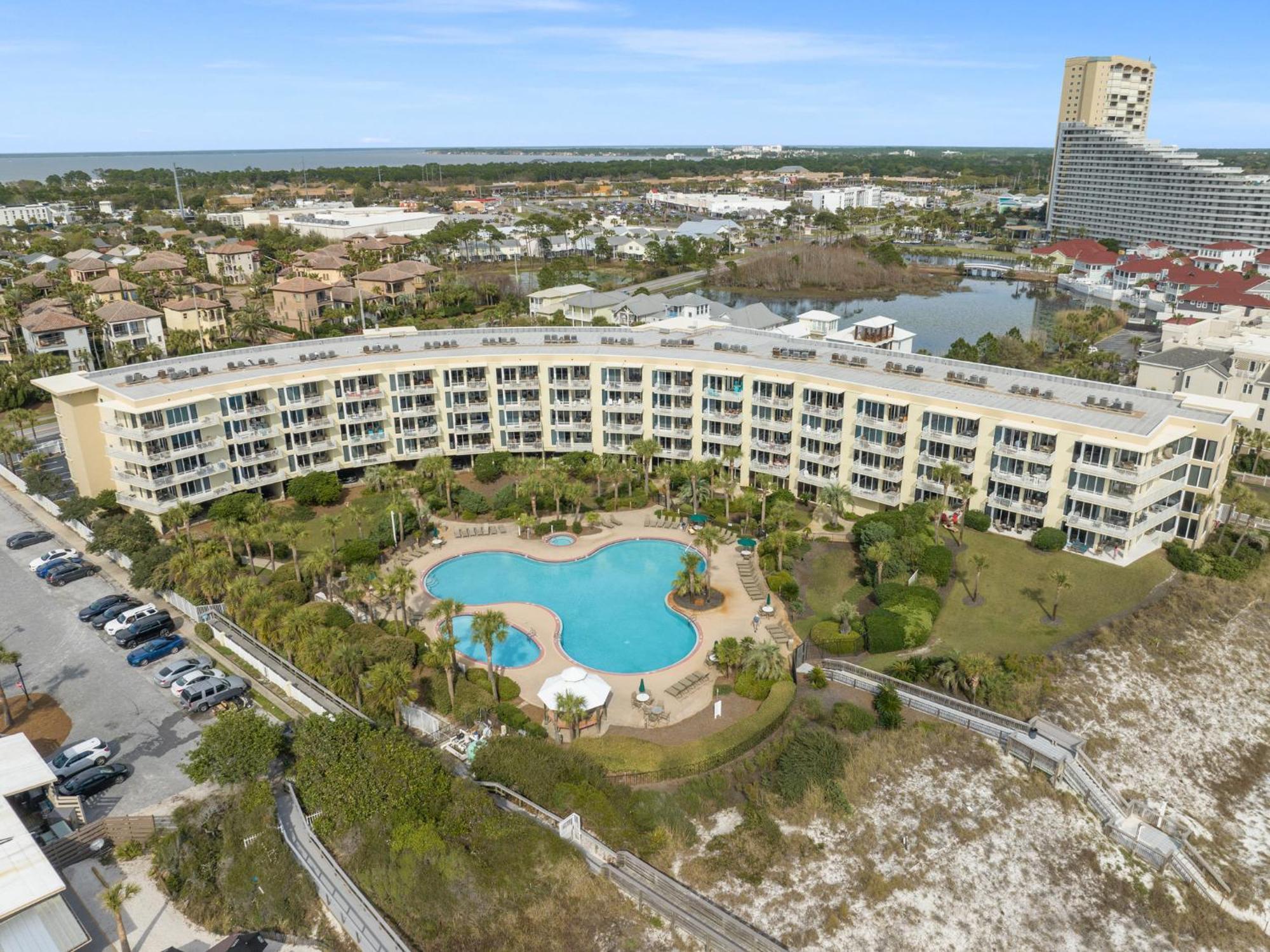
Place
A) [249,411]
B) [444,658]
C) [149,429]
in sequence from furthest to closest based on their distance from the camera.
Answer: [249,411]
[149,429]
[444,658]

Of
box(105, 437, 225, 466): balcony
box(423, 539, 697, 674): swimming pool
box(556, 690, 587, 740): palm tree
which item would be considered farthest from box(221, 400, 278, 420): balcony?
box(556, 690, 587, 740): palm tree

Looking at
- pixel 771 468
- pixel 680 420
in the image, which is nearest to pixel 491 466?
pixel 680 420

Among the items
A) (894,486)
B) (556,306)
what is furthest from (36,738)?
(556,306)

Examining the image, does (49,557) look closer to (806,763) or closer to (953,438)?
(806,763)

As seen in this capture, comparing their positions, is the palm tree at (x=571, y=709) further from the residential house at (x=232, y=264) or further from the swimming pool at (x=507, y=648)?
the residential house at (x=232, y=264)

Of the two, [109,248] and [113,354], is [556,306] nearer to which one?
[113,354]

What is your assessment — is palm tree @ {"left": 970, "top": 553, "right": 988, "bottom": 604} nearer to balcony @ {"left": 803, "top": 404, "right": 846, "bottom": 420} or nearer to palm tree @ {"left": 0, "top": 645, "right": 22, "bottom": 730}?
balcony @ {"left": 803, "top": 404, "right": 846, "bottom": 420}
